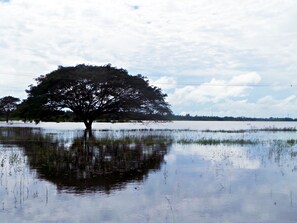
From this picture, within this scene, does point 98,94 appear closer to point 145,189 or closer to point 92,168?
point 92,168

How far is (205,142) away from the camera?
28.4 m

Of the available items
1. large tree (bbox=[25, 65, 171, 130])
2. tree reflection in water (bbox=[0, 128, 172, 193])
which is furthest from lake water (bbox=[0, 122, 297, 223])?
large tree (bbox=[25, 65, 171, 130])

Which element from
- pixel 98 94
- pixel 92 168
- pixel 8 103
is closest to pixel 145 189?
pixel 92 168

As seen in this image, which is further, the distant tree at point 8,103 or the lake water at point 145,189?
the distant tree at point 8,103

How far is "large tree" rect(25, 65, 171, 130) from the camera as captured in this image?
42.4 metres

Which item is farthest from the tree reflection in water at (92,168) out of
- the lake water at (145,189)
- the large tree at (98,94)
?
the large tree at (98,94)

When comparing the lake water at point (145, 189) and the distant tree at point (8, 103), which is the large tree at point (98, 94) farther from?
the distant tree at point (8, 103)

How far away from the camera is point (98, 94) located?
144 feet

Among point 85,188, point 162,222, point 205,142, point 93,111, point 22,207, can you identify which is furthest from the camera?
point 93,111

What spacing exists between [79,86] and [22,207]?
34137mm

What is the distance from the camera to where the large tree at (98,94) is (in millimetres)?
42406

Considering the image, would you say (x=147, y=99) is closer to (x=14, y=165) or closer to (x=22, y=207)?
(x=14, y=165)

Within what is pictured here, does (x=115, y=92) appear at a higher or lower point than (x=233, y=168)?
higher

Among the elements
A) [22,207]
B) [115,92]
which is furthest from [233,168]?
[115,92]
